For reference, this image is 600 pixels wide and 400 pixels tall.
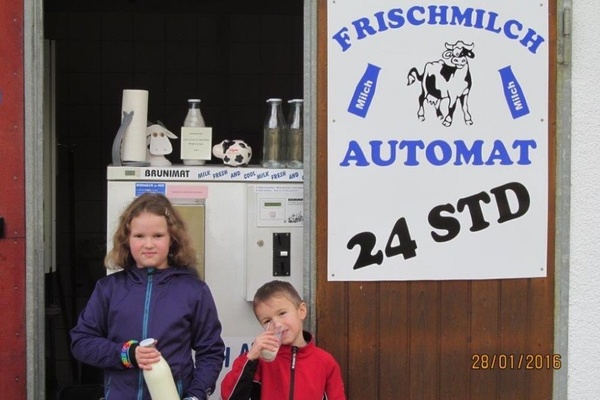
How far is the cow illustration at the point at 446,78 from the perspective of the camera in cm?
422

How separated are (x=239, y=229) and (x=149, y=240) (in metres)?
1.03

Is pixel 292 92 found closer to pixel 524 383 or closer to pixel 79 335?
pixel 524 383

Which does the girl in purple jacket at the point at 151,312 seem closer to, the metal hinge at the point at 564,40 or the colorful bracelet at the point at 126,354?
the colorful bracelet at the point at 126,354

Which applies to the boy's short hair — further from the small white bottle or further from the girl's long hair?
the small white bottle

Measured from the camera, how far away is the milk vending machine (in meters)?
4.42

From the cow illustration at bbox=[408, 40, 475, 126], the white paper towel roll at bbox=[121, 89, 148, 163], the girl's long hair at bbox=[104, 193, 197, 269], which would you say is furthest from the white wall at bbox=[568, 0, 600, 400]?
the white paper towel roll at bbox=[121, 89, 148, 163]

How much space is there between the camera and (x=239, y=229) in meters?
4.43

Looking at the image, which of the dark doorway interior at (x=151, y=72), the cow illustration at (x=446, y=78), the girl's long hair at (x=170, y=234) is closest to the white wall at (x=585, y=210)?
the cow illustration at (x=446, y=78)

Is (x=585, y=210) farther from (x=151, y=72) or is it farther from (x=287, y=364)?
(x=151, y=72)

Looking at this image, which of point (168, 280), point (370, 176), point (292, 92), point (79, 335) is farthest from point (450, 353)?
point (292, 92)

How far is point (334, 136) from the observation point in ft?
13.7

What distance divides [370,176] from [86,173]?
379cm

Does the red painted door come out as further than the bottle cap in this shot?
Yes
